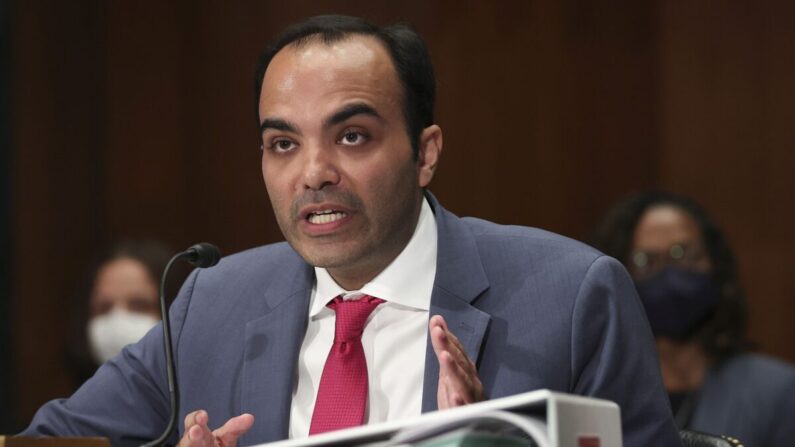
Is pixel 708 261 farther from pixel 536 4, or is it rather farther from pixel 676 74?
pixel 536 4

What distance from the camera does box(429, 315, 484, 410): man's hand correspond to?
2.01 metres

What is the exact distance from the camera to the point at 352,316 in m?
2.60

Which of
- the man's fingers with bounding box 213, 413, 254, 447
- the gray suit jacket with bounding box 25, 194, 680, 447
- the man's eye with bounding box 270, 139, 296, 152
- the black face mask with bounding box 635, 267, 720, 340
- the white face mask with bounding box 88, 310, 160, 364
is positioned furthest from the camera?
the white face mask with bounding box 88, 310, 160, 364

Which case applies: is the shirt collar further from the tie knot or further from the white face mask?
the white face mask

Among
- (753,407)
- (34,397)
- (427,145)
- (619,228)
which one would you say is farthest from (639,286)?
(34,397)

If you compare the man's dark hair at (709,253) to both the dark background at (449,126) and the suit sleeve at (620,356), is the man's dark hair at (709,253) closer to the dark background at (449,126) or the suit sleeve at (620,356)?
the dark background at (449,126)

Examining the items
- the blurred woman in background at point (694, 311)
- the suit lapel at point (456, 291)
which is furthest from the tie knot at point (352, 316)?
the blurred woman in background at point (694, 311)

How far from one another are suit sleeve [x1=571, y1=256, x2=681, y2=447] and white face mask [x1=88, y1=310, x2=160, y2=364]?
262 centimetres

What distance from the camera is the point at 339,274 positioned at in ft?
8.76

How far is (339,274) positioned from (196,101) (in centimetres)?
325

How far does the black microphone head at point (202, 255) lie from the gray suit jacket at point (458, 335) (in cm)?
30

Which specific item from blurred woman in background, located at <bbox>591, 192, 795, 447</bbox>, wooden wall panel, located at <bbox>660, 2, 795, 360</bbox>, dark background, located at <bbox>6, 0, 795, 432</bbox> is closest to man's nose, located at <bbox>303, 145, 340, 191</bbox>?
blurred woman in background, located at <bbox>591, 192, 795, 447</bbox>

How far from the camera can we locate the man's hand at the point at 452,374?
2.01m

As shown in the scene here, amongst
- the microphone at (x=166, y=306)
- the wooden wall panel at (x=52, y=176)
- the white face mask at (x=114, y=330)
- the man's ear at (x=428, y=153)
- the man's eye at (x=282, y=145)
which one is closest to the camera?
the microphone at (x=166, y=306)
